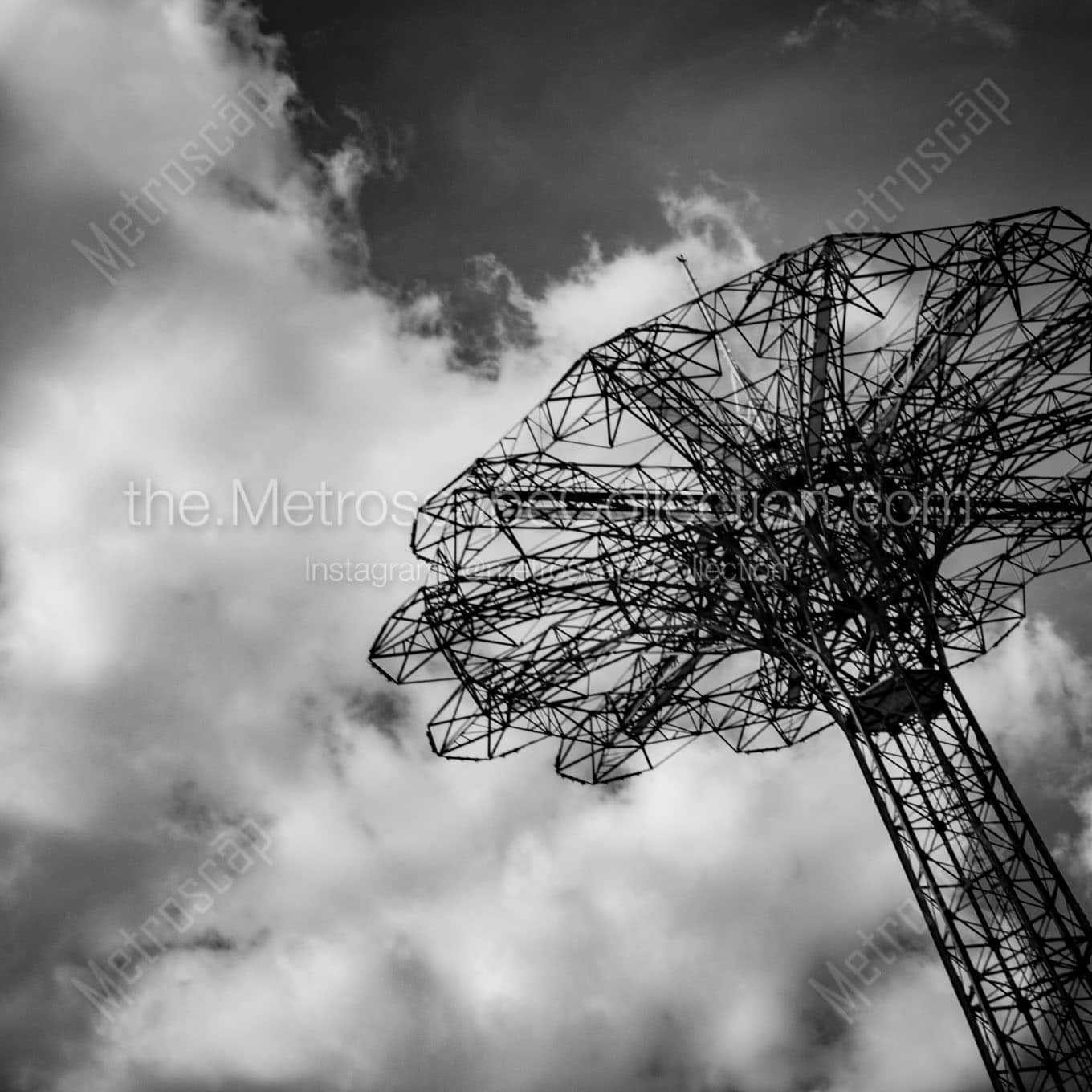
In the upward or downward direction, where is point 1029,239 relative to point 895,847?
upward

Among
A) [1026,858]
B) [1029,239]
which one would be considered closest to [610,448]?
[1029,239]

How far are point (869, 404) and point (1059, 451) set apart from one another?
13.6 ft

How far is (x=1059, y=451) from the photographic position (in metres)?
20.9

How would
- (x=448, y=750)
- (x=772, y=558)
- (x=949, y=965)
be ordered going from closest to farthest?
(x=949, y=965) < (x=772, y=558) < (x=448, y=750)

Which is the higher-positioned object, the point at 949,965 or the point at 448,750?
the point at 448,750

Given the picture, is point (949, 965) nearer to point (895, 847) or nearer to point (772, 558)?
point (895, 847)

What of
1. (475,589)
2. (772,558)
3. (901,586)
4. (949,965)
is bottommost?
(949,965)

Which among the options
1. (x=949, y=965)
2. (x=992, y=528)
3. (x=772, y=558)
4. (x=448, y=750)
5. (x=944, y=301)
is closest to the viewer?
(x=949, y=965)

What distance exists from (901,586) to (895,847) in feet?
17.6

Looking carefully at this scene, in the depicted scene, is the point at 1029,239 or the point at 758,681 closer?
the point at 1029,239

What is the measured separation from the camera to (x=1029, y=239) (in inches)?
734

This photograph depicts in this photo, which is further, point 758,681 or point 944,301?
point 758,681

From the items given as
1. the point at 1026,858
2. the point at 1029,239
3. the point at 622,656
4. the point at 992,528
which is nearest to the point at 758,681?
the point at 622,656

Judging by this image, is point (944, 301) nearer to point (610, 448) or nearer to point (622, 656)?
point (610, 448)
